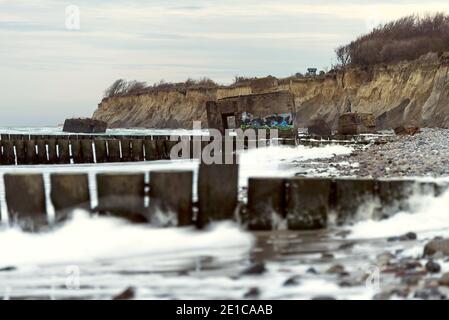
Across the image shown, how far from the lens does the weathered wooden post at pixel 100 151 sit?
1917 centimetres

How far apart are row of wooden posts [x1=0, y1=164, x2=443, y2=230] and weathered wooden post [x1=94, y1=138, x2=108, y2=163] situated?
44.2ft

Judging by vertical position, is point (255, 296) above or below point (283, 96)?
below

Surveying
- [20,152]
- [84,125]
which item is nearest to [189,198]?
[20,152]

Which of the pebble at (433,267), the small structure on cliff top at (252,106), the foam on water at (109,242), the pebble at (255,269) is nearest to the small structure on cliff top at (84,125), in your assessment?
the small structure on cliff top at (252,106)

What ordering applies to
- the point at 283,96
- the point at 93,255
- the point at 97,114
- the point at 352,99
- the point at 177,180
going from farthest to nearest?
1. the point at 97,114
2. the point at 352,99
3. the point at 283,96
4. the point at 177,180
5. the point at 93,255

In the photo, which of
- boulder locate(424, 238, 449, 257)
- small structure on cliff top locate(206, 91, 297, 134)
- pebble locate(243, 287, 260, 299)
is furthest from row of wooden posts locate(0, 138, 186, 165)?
pebble locate(243, 287, 260, 299)

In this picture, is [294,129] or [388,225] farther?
[294,129]

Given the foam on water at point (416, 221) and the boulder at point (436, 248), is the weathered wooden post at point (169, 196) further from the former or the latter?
the boulder at point (436, 248)

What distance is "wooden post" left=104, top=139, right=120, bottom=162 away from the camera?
19.2m
